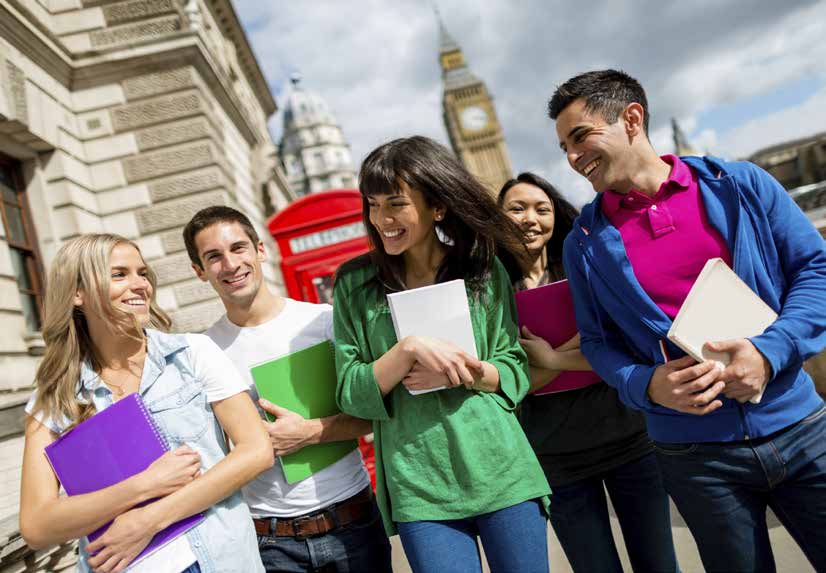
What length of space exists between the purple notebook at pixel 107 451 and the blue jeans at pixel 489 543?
2.07 ft

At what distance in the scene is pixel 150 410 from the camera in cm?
158

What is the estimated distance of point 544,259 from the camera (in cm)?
238

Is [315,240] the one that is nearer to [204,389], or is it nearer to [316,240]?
[316,240]

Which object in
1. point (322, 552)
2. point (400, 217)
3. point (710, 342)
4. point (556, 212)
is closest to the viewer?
point (710, 342)

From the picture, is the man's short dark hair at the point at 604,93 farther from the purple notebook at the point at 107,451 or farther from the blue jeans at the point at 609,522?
the purple notebook at the point at 107,451

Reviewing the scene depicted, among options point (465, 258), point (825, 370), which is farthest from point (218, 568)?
point (825, 370)

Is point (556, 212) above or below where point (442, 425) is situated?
above

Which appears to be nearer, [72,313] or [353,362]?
[72,313]

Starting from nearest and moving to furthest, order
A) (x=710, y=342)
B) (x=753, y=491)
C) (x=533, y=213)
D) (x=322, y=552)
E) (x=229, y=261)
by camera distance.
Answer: (x=710, y=342) → (x=753, y=491) → (x=322, y=552) → (x=229, y=261) → (x=533, y=213)

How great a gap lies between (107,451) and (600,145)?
5.10 feet

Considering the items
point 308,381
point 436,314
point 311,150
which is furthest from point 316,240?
point 311,150

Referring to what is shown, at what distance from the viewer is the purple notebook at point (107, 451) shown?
1456mm

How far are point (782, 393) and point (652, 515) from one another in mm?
813

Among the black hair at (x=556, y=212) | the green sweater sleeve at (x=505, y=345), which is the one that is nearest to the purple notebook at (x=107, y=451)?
the green sweater sleeve at (x=505, y=345)
